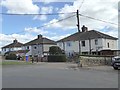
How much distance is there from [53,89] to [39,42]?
74.1 meters

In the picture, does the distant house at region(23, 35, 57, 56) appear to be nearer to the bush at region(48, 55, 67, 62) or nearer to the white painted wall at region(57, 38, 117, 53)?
the white painted wall at region(57, 38, 117, 53)

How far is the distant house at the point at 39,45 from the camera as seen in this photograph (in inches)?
3241

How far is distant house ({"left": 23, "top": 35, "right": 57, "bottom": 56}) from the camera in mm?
82312

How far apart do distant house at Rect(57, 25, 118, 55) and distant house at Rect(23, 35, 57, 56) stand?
14284 millimetres

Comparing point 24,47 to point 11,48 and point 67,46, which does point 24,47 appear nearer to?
point 11,48

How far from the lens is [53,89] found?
9.90m

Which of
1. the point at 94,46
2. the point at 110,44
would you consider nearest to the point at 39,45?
the point at 94,46

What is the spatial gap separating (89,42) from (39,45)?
26017 mm

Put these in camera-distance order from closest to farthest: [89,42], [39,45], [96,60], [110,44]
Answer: [96,60]
[89,42]
[110,44]
[39,45]

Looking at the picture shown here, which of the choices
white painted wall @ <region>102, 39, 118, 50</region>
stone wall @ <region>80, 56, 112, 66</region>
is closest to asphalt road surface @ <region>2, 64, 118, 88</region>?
stone wall @ <region>80, 56, 112, 66</region>

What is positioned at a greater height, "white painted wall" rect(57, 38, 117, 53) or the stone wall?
"white painted wall" rect(57, 38, 117, 53)

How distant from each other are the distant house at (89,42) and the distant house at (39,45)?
46.9 ft

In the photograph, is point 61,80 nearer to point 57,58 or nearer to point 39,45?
point 57,58

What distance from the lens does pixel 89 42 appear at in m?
61.3
